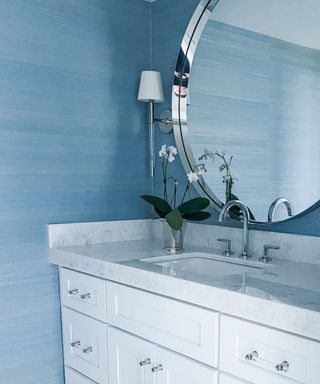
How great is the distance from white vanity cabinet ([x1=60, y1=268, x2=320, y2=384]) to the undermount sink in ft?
0.69

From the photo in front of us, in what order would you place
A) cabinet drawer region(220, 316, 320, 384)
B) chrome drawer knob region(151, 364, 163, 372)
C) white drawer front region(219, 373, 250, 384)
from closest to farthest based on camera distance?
cabinet drawer region(220, 316, 320, 384) < white drawer front region(219, 373, 250, 384) < chrome drawer knob region(151, 364, 163, 372)

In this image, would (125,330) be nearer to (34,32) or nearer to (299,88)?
(299,88)

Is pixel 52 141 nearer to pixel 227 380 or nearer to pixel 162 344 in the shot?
pixel 162 344

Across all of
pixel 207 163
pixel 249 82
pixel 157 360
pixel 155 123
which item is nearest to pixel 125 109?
pixel 155 123

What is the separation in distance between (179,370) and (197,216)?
646mm

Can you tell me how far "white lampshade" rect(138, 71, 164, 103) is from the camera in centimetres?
187

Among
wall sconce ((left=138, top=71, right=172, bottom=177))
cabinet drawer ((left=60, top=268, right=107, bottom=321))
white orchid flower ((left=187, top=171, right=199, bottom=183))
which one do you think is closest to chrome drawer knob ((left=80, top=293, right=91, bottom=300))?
cabinet drawer ((left=60, top=268, right=107, bottom=321))

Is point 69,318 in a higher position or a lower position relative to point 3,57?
lower

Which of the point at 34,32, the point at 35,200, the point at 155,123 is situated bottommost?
the point at 35,200

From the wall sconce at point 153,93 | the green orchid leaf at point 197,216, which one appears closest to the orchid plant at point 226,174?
the green orchid leaf at point 197,216

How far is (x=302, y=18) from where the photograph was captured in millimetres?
1393

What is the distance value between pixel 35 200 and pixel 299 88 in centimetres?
112

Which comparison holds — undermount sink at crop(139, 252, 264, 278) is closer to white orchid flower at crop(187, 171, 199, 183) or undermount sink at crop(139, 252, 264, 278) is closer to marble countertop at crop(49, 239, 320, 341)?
marble countertop at crop(49, 239, 320, 341)

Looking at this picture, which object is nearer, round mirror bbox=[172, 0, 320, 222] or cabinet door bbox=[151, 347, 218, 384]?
cabinet door bbox=[151, 347, 218, 384]
